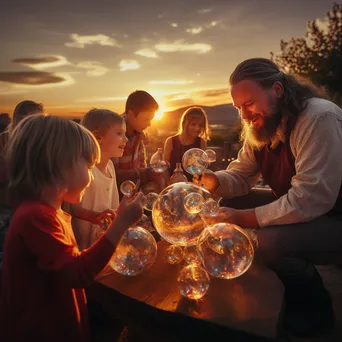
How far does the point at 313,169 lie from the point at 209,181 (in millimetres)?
Answer: 911

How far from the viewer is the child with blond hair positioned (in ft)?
4.33

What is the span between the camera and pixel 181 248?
6.54 ft

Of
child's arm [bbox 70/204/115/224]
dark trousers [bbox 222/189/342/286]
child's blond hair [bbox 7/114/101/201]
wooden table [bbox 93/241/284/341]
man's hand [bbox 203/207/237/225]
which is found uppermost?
child's blond hair [bbox 7/114/101/201]

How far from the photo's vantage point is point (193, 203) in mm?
1767

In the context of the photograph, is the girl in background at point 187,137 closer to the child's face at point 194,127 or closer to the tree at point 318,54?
the child's face at point 194,127

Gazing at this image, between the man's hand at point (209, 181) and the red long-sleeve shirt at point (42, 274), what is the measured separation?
5.17 feet

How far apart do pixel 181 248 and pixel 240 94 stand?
48.8 inches

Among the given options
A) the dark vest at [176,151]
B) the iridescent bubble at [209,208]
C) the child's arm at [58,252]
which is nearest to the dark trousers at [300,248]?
the iridescent bubble at [209,208]

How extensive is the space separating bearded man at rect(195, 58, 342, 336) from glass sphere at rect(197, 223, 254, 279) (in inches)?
19.0

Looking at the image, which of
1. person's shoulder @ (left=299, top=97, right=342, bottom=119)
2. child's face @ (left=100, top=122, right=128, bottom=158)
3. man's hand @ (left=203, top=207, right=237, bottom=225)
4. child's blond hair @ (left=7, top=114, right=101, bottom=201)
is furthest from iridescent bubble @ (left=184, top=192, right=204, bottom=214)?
person's shoulder @ (left=299, top=97, right=342, bottom=119)

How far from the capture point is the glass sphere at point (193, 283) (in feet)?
5.01

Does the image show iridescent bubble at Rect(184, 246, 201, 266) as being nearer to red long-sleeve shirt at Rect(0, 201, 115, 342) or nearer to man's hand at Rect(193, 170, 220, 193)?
red long-sleeve shirt at Rect(0, 201, 115, 342)

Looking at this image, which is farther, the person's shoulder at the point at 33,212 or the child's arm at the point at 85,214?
the child's arm at the point at 85,214

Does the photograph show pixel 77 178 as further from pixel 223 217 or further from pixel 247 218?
pixel 247 218
